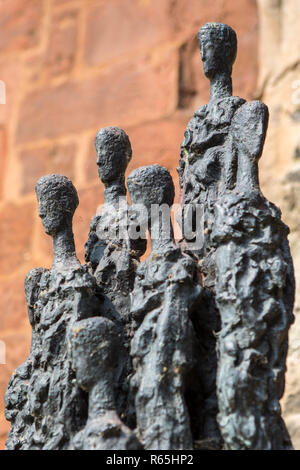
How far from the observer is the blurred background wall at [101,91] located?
8.91ft

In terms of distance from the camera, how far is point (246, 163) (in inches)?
53.8

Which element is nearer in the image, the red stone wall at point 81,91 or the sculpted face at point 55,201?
the sculpted face at point 55,201

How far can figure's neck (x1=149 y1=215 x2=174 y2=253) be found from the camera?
1337mm

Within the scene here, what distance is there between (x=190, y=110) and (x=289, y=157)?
42cm

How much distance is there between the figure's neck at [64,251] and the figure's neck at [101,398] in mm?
241

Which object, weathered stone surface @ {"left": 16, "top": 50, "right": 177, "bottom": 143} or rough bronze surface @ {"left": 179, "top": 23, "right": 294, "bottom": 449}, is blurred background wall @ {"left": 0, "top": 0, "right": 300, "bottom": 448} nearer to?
weathered stone surface @ {"left": 16, "top": 50, "right": 177, "bottom": 143}

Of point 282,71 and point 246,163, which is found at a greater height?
point 282,71

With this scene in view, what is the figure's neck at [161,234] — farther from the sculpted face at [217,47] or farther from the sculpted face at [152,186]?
the sculpted face at [217,47]

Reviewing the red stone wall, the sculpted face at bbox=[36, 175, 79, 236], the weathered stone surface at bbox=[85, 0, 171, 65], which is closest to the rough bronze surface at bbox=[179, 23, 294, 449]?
the sculpted face at bbox=[36, 175, 79, 236]

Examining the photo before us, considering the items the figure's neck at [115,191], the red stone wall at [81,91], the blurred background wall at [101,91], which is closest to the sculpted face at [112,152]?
the figure's neck at [115,191]

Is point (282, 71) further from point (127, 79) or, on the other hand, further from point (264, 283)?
point (264, 283)
